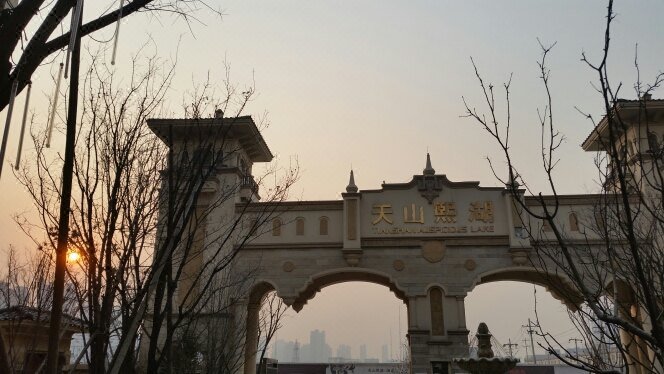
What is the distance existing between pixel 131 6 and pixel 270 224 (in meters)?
12.0

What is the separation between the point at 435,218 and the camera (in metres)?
14.9

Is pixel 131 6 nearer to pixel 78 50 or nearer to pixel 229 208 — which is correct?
pixel 78 50

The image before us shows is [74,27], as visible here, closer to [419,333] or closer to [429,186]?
[419,333]

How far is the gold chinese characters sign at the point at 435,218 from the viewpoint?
14719mm

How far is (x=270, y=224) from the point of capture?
609 inches

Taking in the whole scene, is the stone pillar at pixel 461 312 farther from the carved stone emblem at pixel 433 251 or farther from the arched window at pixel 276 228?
the arched window at pixel 276 228

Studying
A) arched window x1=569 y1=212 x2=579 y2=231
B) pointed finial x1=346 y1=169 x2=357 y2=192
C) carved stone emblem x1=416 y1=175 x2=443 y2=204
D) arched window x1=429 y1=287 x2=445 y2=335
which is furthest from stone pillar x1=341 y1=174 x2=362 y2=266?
arched window x1=569 y1=212 x2=579 y2=231

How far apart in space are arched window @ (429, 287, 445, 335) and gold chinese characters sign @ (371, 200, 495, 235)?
1654mm

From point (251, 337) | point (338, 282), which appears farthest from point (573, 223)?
point (251, 337)

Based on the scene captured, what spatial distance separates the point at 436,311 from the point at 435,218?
2530 millimetres

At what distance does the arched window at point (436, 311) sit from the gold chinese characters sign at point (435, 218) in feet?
5.43

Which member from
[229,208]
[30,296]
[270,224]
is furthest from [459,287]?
[30,296]

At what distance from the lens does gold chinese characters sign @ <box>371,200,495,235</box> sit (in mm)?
14719

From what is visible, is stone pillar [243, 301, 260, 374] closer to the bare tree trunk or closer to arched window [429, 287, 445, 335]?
arched window [429, 287, 445, 335]
